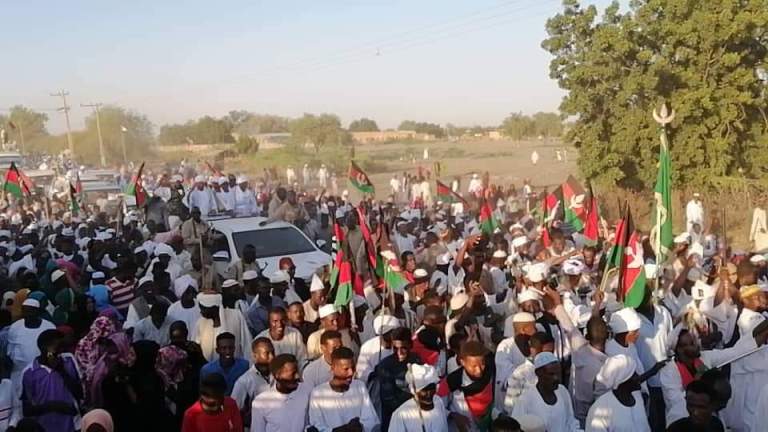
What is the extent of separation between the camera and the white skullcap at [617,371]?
185 inches

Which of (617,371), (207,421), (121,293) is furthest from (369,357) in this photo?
(121,293)

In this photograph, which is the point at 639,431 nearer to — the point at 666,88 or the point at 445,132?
the point at 666,88

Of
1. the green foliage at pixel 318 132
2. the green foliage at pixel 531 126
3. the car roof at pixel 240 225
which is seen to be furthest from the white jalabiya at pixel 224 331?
the green foliage at pixel 531 126

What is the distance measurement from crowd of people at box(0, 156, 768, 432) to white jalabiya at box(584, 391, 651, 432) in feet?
0.03

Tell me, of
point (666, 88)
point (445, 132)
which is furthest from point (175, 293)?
point (445, 132)

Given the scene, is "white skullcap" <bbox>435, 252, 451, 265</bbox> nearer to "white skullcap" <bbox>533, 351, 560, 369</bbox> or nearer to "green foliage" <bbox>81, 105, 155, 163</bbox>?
"white skullcap" <bbox>533, 351, 560, 369</bbox>

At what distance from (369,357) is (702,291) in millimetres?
3467

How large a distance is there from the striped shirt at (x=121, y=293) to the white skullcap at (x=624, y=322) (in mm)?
5177

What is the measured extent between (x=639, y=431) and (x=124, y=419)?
325 cm

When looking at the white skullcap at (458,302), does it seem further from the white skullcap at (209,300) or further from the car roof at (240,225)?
the car roof at (240,225)

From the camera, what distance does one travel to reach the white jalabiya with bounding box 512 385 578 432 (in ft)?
15.2

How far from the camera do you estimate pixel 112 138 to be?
248ft

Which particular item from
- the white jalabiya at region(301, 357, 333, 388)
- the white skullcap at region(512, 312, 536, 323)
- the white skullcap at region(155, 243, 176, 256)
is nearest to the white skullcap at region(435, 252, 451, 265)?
the white skullcap at region(155, 243, 176, 256)

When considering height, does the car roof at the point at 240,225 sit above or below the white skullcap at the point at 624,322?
below
